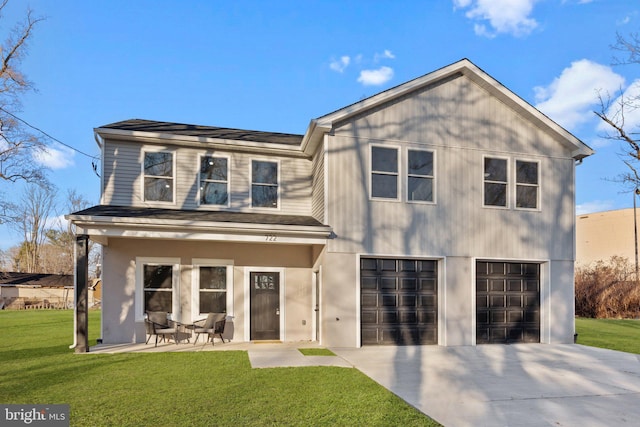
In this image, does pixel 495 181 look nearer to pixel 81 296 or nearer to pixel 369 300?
pixel 369 300

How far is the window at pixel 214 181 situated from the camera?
12.6 meters

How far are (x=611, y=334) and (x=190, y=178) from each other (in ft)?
47.5

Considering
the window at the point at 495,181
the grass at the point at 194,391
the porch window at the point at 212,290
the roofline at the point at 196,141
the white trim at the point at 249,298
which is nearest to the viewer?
the grass at the point at 194,391

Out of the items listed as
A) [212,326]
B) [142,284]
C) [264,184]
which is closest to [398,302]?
[212,326]

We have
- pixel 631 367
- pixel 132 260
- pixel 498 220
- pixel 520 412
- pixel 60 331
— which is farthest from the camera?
pixel 60 331

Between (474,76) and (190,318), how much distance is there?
10243mm

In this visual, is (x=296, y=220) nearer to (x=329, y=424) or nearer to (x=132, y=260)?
(x=132, y=260)

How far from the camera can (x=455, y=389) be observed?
23.7 feet

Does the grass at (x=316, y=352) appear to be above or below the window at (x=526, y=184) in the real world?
below

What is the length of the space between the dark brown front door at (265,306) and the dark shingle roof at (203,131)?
3.96 meters

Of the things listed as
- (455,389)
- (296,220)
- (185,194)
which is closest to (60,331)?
(185,194)

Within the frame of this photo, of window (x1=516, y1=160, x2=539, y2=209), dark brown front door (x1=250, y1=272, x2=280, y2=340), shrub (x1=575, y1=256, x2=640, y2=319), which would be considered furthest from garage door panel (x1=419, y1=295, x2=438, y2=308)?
shrub (x1=575, y1=256, x2=640, y2=319)

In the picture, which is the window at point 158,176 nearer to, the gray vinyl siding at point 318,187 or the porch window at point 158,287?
the porch window at point 158,287

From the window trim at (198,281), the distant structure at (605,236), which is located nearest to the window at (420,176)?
the window trim at (198,281)
